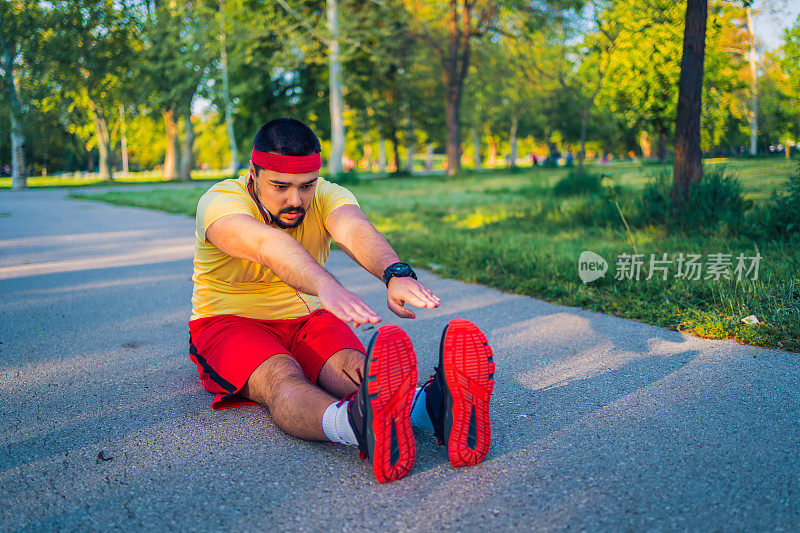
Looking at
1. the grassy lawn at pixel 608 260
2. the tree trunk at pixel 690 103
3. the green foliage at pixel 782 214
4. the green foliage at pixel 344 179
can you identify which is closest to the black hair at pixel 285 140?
the grassy lawn at pixel 608 260

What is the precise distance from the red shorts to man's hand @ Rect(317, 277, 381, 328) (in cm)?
63

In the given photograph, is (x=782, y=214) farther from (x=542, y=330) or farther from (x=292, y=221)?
(x=292, y=221)

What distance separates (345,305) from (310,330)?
878 millimetres

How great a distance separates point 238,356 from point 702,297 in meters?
3.48

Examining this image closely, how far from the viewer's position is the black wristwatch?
227 cm

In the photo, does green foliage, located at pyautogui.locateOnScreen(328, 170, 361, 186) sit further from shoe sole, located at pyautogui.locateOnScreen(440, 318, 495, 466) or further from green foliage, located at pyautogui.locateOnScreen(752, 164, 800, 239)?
shoe sole, located at pyautogui.locateOnScreen(440, 318, 495, 466)

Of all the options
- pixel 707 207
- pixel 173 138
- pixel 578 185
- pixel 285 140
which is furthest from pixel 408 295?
pixel 173 138

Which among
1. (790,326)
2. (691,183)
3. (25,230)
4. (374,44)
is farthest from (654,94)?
(374,44)

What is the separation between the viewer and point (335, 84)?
70.9 feet

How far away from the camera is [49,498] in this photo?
1947mm

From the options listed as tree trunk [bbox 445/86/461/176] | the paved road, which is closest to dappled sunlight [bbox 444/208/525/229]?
the paved road

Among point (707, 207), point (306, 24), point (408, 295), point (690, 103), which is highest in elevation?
point (306, 24)

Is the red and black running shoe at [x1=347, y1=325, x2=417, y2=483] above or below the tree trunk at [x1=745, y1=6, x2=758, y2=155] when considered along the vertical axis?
below

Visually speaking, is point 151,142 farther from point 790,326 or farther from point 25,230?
point 790,326
